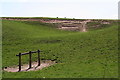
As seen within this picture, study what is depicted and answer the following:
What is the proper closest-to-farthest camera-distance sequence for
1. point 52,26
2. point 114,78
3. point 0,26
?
point 114,78, point 0,26, point 52,26

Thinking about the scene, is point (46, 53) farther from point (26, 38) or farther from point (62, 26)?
point (62, 26)

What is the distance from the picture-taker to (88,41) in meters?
40.4

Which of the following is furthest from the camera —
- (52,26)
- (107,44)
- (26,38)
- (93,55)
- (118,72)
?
(52,26)

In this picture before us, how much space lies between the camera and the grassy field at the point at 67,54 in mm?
20922

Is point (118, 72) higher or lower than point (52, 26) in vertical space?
lower

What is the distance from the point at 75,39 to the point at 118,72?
2346 cm

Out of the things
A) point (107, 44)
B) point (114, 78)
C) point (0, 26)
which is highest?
point (0, 26)

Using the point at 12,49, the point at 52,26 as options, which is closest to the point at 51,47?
the point at 12,49

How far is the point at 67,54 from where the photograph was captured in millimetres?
32438

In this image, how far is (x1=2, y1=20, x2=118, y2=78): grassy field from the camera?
824 inches

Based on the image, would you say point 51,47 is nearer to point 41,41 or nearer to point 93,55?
point 41,41

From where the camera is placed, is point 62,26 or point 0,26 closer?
point 0,26

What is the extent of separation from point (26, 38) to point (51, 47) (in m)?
10.6

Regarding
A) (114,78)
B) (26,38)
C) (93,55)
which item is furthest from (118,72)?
(26,38)
